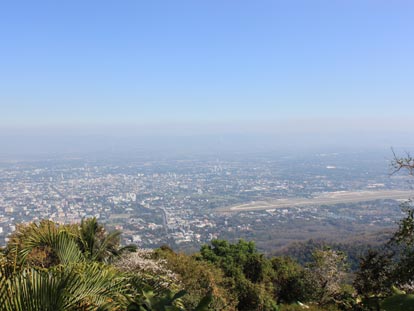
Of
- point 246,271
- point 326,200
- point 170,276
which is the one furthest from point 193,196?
point 170,276

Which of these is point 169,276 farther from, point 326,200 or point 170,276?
point 326,200

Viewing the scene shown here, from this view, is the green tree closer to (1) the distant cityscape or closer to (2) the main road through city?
(1) the distant cityscape

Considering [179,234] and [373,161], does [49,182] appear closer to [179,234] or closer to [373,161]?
[179,234]

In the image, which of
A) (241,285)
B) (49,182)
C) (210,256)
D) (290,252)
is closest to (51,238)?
(241,285)

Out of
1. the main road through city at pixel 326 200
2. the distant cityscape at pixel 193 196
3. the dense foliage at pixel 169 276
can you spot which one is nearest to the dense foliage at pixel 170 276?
the dense foliage at pixel 169 276

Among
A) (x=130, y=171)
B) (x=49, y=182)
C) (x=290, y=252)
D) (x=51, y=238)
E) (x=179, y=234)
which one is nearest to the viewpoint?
(x=51, y=238)

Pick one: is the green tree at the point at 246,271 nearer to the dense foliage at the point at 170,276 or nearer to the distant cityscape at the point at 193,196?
the dense foliage at the point at 170,276
